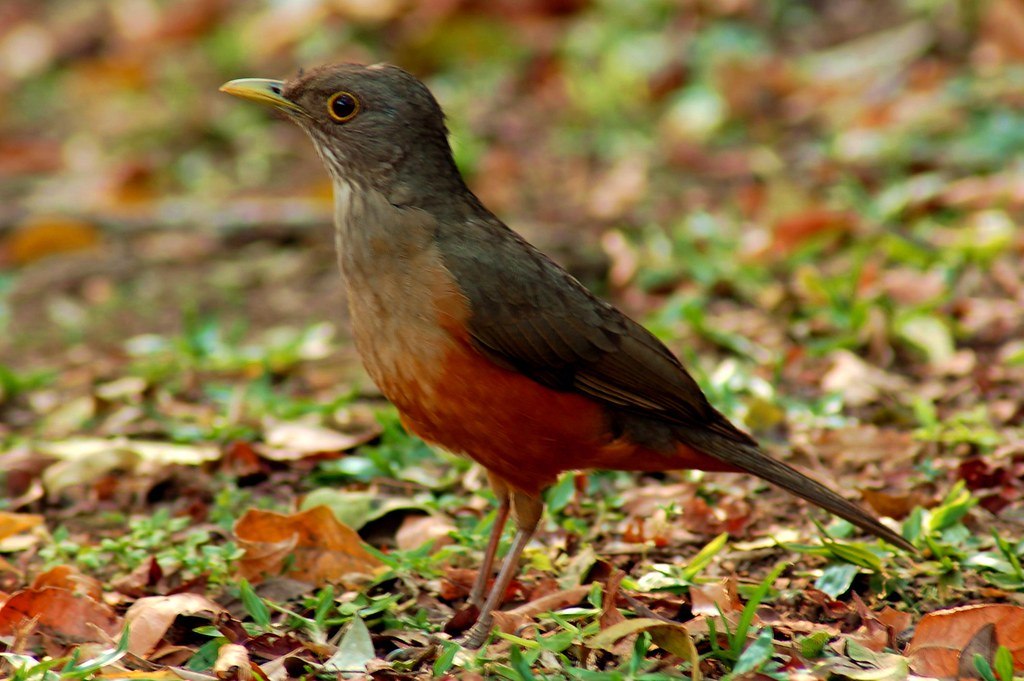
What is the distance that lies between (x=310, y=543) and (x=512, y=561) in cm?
83

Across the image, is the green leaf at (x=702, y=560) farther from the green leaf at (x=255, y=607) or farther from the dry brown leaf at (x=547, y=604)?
the green leaf at (x=255, y=607)

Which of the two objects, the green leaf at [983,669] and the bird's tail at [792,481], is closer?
the green leaf at [983,669]

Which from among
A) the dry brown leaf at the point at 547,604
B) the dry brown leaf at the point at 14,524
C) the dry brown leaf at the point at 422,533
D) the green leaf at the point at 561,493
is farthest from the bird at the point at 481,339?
the dry brown leaf at the point at 14,524

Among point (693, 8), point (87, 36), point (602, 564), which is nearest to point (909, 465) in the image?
point (602, 564)

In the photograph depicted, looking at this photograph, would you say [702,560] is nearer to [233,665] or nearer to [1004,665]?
[1004,665]

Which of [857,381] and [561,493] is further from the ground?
[857,381]

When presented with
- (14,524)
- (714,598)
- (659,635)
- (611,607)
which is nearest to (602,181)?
(714,598)

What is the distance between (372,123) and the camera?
519 cm

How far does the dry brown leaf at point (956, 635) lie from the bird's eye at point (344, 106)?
282 centimetres

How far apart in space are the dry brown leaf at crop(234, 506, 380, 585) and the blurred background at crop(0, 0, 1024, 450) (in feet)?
3.60

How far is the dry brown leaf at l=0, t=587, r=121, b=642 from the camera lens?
456 centimetres

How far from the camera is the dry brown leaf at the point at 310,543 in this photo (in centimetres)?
507

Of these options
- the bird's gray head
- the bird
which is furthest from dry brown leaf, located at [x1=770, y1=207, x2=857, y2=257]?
the bird's gray head

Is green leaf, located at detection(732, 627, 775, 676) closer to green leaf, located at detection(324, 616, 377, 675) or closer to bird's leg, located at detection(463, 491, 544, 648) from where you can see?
bird's leg, located at detection(463, 491, 544, 648)
